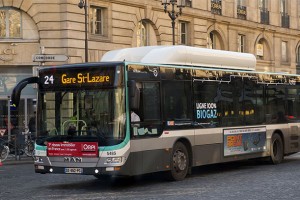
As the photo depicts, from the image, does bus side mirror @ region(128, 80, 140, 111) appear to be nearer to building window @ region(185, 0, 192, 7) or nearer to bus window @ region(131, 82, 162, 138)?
bus window @ region(131, 82, 162, 138)

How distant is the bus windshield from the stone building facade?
40.2ft

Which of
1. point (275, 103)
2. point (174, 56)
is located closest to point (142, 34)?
point (275, 103)

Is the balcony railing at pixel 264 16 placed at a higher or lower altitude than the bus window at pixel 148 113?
higher

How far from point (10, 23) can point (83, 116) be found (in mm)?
17547

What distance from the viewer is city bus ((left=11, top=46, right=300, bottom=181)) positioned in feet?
41.8

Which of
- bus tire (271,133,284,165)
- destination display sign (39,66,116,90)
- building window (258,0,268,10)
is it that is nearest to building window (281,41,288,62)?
building window (258,0,268,10)

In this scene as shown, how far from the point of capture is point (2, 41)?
94.9 feet

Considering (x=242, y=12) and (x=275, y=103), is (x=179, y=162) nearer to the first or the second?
(x=275, y=103)

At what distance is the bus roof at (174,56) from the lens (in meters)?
14.8

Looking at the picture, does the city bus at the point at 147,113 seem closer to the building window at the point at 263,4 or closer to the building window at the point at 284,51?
the building window at the point at 263,4

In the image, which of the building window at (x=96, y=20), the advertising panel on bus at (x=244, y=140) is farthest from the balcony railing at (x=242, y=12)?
the advertising panel on bus at (x=244, y=140)

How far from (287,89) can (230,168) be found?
3.47m

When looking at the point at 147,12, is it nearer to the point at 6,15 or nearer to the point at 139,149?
the point at 6,15

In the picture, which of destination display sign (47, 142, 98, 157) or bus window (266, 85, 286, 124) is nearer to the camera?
destination display sign (47, 142, 98, 157)
